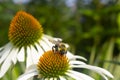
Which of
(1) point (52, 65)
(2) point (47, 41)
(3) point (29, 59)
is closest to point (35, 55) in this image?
(3) point (29, 59)

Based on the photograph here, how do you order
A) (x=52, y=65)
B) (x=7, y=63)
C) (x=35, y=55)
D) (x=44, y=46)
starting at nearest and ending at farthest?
1. (x=52, y=65)
2. (x=7, y=63)
3. (x=35, y=55)
4. (x=44, y=46)

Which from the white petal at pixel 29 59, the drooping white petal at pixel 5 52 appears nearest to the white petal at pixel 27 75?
the white petal at pixel 29 59

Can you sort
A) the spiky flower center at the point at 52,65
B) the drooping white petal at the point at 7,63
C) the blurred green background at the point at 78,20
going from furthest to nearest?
the blurred green background at the point at 78,20 < the drooping white petal at the point at 7,63 < the spiky flower center at the point at 52,65

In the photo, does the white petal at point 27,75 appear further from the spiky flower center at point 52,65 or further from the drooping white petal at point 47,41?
the drooping white petal at point 47,41

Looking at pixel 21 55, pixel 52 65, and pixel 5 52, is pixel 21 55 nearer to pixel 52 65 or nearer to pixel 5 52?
pixel 5 52

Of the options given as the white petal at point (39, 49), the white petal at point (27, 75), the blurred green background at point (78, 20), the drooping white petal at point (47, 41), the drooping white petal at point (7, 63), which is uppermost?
the blurred green background at point (78, 20)

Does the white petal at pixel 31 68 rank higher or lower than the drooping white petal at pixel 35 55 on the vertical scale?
lower
